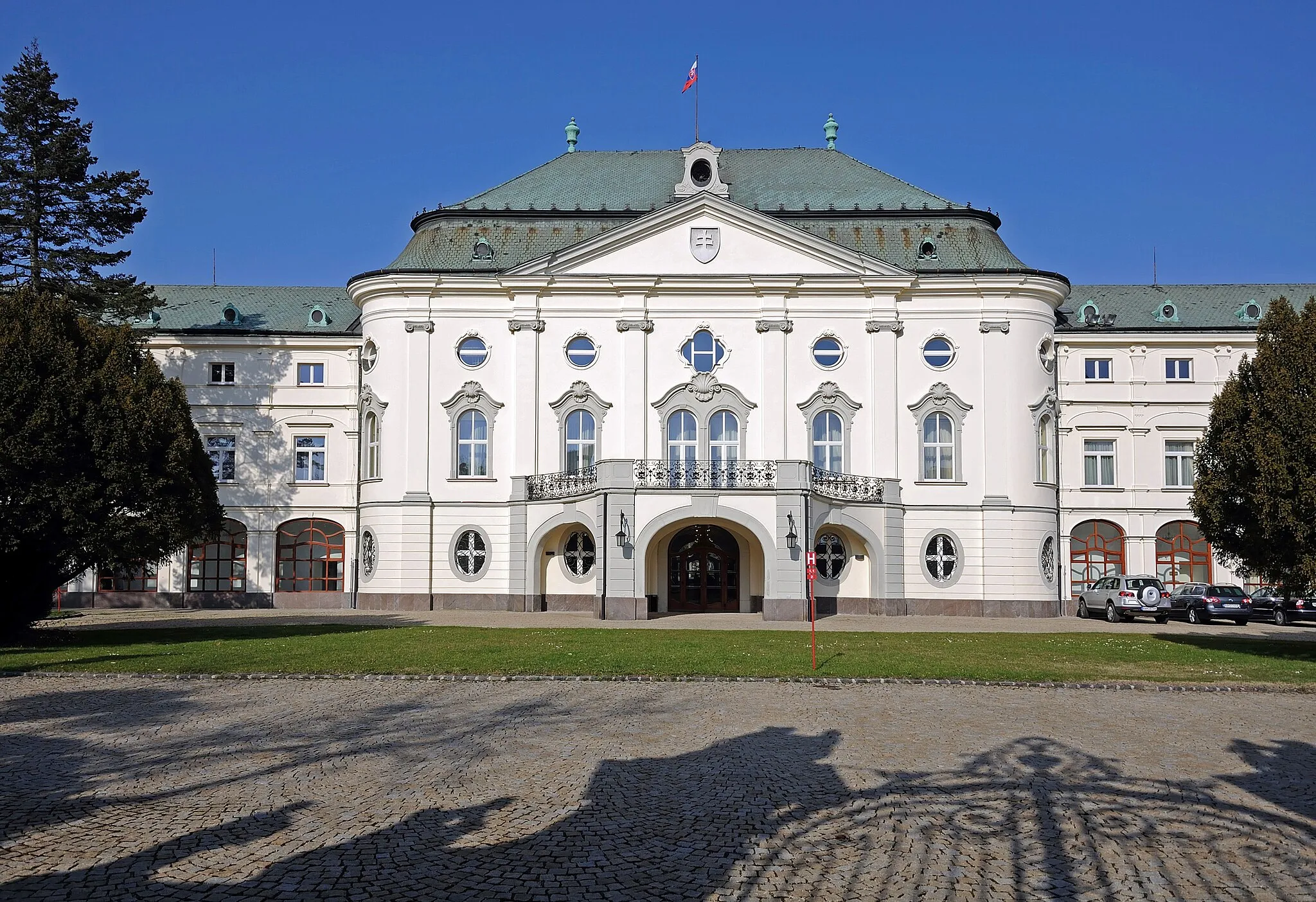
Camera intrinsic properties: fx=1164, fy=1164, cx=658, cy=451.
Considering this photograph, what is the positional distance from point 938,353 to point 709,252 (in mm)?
8692

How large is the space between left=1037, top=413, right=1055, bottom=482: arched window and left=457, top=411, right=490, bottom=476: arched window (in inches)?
753

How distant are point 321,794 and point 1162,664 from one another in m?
16.4

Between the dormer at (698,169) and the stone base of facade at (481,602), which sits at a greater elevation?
the dormer at (698,169)

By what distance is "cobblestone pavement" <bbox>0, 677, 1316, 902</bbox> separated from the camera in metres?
7.65

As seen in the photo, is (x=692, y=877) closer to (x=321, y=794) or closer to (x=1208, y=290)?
(x=321, y=794)

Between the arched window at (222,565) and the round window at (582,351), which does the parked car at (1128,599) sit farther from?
the arched window at (222,565)

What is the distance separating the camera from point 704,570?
4016cm

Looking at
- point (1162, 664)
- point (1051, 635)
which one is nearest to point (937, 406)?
point (1051, 635)

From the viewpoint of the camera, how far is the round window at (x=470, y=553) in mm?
39719

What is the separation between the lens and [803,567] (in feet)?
116

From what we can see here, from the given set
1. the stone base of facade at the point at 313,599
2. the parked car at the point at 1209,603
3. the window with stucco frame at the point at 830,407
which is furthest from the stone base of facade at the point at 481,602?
the parked car at the point at 1209,603

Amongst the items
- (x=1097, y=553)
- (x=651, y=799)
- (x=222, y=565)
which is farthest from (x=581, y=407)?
(x=651, y=799)

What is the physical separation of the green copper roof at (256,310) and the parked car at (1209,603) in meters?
30.3

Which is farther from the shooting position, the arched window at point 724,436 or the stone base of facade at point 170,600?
the stone base of facade at point 170,600
